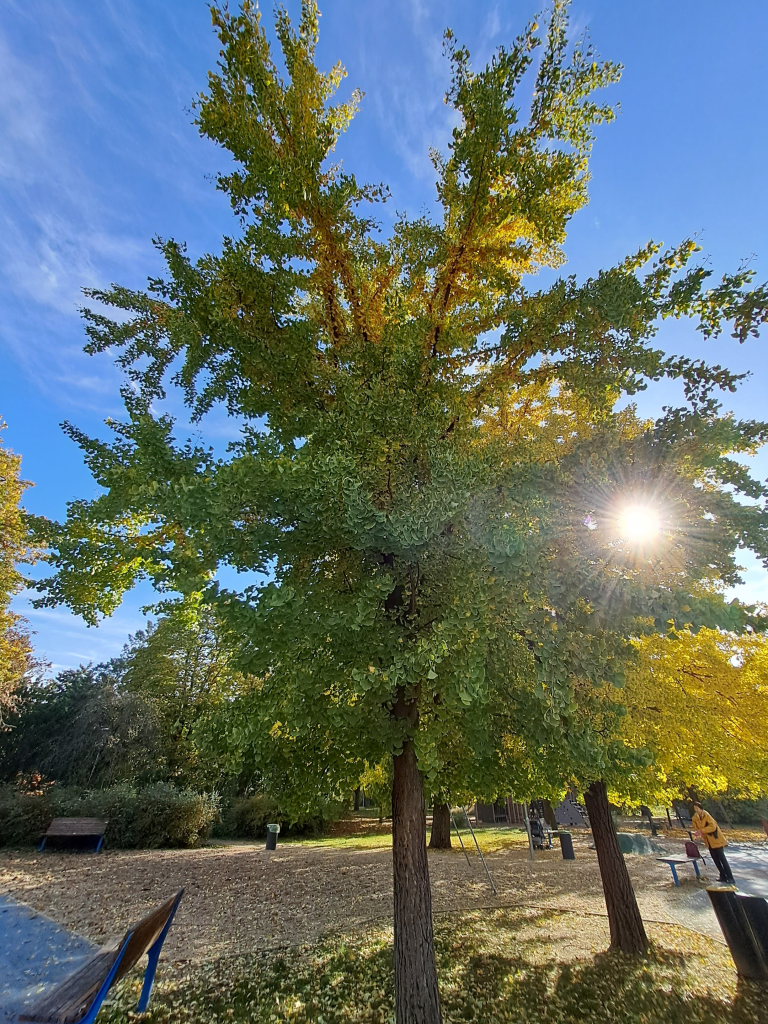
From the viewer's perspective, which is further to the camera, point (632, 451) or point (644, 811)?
point (644, 811)

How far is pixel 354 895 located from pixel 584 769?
7617mm

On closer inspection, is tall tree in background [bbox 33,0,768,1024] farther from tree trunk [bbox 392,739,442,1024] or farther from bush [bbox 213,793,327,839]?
bush [bbox 213,793,327,839]

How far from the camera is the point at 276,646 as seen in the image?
395cm

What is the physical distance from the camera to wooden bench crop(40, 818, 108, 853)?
13.9 meters

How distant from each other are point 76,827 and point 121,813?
4.78 ft

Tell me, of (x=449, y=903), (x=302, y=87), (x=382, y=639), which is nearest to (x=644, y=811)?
(x=449, y=903)

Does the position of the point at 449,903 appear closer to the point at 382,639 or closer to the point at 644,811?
the point at 382,639

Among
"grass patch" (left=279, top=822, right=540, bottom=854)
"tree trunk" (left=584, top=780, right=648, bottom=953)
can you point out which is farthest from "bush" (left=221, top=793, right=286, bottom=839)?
"tree trunk" (left=584, top=780, right=648, bottom=953)

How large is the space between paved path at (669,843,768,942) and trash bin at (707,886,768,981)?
181 centimetres

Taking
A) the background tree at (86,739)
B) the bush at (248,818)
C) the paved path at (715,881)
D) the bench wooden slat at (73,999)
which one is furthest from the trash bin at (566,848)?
the background tree at (86,739)

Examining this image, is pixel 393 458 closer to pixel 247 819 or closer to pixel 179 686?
Result: pixel 247 819

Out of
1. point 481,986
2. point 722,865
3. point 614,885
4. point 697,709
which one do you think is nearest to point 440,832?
point 722,865

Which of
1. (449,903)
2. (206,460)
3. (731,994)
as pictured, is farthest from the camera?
(449,903)

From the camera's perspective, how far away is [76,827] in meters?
14.1
